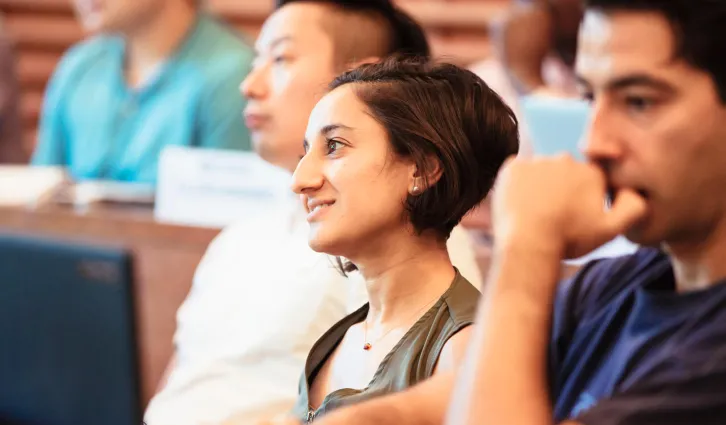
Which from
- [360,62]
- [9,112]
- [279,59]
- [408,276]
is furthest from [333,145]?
[9,112]

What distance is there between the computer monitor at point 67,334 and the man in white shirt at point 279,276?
62cm

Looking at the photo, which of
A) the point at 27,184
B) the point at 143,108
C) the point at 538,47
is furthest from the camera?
the point at 538,47

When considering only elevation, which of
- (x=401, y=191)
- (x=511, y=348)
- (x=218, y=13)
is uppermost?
(x=218, y=13)

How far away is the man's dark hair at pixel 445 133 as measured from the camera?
3.21 ft

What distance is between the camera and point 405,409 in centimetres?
87

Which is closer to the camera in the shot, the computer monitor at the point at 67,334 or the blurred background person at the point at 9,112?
the computer monitor at the point at 67,334

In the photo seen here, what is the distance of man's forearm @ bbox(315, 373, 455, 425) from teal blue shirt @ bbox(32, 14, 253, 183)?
1.70m

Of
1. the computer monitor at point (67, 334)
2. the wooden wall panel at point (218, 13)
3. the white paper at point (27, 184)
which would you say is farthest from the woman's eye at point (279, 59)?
the wooden wall panel at point (218, 13)

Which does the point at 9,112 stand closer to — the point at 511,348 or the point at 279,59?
the point at 279,59

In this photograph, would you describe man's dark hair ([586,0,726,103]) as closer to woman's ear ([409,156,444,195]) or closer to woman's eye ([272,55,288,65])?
woman's ear ([409,156,444,195])

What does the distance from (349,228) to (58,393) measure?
55.7 inches

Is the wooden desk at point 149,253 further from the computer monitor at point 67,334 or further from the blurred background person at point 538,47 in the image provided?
the blurred background person at point 538,47

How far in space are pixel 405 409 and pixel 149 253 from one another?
1.30 m

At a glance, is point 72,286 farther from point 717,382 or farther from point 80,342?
point 717,382
